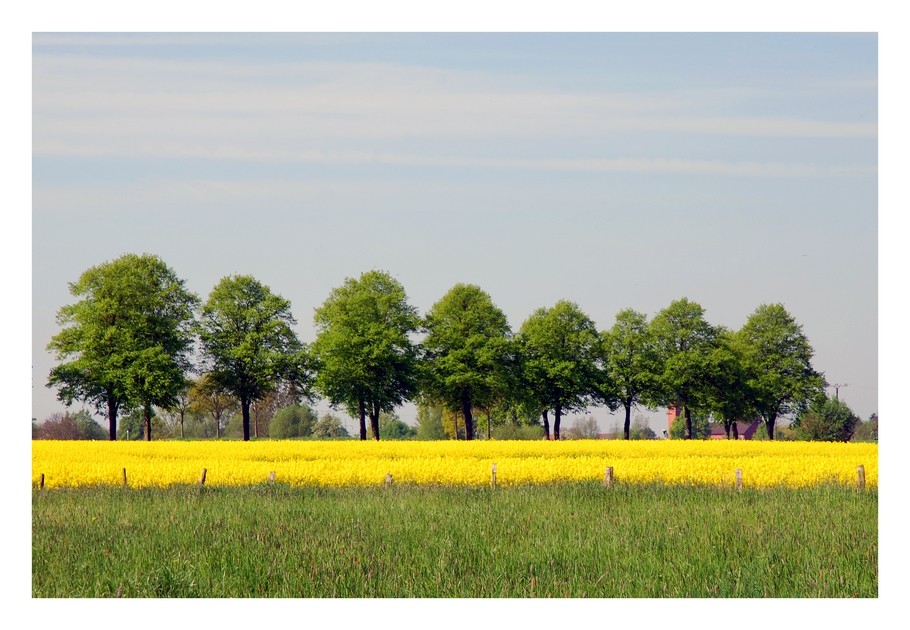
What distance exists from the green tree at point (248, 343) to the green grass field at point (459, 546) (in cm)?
3015

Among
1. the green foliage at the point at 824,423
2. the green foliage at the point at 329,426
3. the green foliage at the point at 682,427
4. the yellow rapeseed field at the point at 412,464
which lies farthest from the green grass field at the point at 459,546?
the green foliage at the point at 329,426

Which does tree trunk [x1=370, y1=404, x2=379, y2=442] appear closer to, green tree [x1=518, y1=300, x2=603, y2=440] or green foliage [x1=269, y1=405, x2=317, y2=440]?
green tree [x1=518, y1=300, x2=603, y2=440]

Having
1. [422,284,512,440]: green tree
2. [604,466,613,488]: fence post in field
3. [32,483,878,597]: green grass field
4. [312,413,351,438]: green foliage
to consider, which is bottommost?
[312,413,351,438]: green foliage

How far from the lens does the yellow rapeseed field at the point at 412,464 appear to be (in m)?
26.0

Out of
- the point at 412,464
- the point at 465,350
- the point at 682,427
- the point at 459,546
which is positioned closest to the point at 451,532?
the point at 459,546

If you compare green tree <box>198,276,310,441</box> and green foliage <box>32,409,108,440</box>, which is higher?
green tree <box>198,276,310,441</box>

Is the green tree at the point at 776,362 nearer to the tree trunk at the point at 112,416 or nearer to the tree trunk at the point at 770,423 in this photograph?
the tree trunk at the point at 770,423

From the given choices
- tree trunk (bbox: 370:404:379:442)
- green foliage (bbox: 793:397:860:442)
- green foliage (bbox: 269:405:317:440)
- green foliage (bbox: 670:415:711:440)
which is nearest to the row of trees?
tree trunk (bbox: 370:404:379:442)

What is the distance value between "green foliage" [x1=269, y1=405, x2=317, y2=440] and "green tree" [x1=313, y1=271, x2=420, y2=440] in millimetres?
26074

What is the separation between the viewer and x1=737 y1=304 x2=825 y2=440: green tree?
58.5 meters

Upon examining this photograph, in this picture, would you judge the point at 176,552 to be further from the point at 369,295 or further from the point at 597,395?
the point at 597,395

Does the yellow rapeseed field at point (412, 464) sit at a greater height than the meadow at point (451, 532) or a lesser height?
lesser

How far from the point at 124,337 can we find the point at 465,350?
1880 cm

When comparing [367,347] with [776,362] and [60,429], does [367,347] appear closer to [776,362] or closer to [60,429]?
[60,429]
